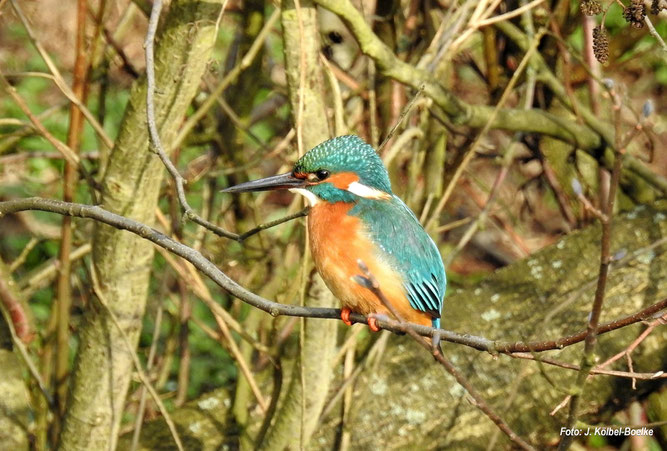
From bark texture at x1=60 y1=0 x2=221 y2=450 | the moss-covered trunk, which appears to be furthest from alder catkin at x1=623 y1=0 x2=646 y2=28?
the moss-covered trunk

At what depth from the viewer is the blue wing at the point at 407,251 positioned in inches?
96.7

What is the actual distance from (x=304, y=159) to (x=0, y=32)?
175 inches

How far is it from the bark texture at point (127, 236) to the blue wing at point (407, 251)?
2.14 ft

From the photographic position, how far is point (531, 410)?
323cm

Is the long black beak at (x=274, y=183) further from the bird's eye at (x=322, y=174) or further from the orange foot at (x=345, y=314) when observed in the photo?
the orange foot at (x=345, y=314)

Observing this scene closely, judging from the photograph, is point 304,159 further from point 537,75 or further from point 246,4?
point 537,75

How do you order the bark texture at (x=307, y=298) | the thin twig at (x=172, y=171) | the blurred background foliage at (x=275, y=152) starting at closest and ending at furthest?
the thin twig at (x=172, y=171)
the bark texture at (x=307, y=298)
the blurred background foliage at (x=275, y=152)

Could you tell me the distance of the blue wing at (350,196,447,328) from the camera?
2.46 metres

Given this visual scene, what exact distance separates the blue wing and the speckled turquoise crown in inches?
3.9

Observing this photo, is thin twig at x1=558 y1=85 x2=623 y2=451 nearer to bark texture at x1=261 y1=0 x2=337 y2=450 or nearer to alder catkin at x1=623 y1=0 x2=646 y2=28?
alder catkin at x1=623 y1=0 x2=646 y2=28

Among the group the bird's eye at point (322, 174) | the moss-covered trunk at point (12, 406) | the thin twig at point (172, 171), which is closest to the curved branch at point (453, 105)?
the bird's eye at point (322, 174)

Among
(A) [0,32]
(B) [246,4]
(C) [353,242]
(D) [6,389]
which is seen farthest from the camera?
(A) [0,32]

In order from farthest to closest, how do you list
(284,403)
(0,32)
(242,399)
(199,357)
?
(0,32) < (199,357) < (242,399) < (284,403)

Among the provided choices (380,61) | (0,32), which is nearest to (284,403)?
(380,61)
